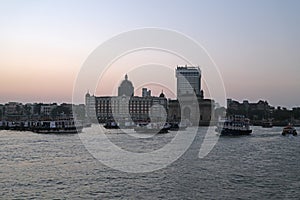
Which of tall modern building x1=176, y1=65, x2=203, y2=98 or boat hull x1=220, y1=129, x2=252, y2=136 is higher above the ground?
tall modern building x1=176, y1=65, x2=203, y2=98

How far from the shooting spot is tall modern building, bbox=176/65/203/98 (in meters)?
105

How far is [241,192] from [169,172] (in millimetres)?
4830

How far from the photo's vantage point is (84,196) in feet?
46.4

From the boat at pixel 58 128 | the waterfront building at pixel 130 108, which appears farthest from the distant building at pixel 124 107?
the boat at pixel 58 128

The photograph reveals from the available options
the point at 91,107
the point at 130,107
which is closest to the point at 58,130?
the point at 130,107

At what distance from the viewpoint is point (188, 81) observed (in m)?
110

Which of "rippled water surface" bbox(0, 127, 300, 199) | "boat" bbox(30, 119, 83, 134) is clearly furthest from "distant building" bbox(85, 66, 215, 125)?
A: "rippled water surface" bbox(0, 127, 300, 199)

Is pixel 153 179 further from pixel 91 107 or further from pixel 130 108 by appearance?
pixel 91 107

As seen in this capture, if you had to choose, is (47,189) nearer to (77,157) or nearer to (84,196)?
(84,196)

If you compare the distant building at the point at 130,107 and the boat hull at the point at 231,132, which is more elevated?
the distant building at the point at 130,107

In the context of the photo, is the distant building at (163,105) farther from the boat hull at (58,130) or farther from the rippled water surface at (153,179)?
the rippled water surface at (153,179)

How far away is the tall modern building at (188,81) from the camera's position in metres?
105

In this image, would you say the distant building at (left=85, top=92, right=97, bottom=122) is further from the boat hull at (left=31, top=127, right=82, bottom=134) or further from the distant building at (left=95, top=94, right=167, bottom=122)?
the boat hull at (left=31, top=127, right=82, bottom=134)

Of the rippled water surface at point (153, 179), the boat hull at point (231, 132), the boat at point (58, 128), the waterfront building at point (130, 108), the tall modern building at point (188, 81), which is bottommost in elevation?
the rippled water surface at point (153, 179)
